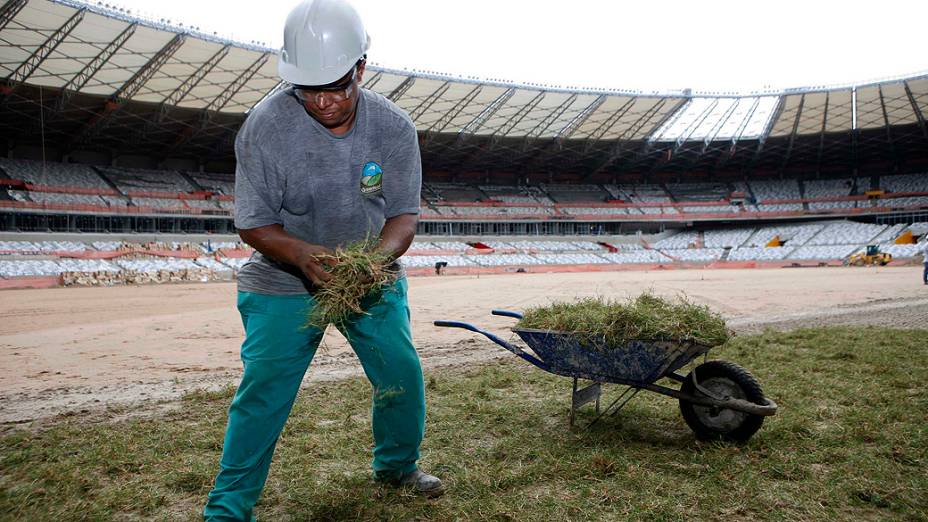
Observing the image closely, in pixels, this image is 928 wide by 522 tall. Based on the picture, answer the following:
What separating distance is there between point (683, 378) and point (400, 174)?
271 centimetres

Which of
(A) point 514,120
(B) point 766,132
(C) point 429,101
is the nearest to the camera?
(C) point 429,101

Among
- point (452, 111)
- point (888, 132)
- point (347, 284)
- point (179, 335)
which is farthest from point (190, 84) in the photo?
point (888, 132)

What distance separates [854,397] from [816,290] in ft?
51.3

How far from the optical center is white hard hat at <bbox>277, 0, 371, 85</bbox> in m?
2.54

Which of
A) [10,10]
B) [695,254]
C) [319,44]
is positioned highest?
[10,10]

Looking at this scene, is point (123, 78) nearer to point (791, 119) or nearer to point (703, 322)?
point (703, 322)

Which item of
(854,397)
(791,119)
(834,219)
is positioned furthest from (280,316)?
(834,219)

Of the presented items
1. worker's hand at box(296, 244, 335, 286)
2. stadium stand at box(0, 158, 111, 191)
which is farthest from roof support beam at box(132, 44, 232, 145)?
worker's hand at box(296, 244, 335, 286)

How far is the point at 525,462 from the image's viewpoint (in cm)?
373

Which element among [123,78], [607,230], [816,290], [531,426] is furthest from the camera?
[607,230]

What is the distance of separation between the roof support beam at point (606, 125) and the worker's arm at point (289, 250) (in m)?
49.8

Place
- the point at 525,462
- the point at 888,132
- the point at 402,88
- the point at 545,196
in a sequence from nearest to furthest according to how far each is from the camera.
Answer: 1. the point at 525,462
2. the point at 402,88
3. the point at 888,132
4. the point at 545,196

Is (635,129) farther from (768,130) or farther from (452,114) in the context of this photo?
(452,114)

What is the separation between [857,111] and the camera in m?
49.4
